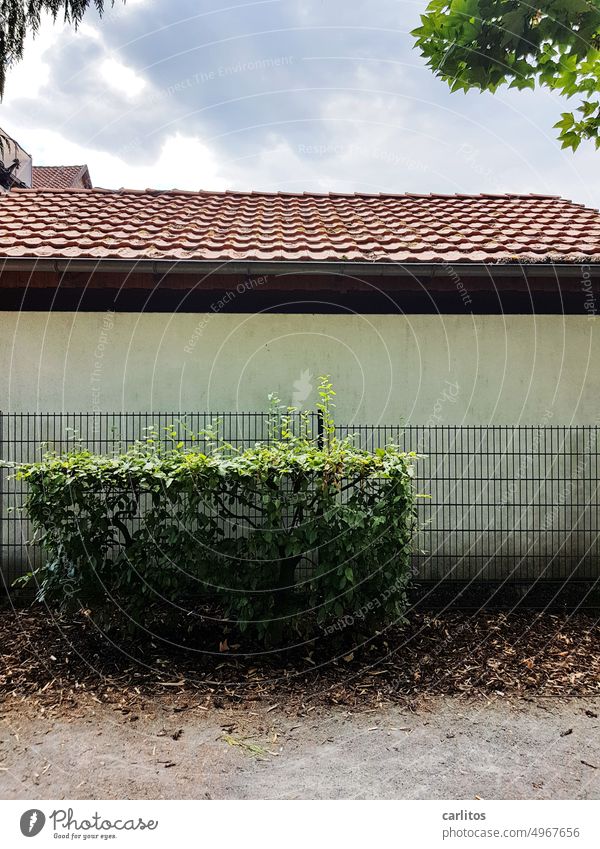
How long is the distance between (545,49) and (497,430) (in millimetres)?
3482

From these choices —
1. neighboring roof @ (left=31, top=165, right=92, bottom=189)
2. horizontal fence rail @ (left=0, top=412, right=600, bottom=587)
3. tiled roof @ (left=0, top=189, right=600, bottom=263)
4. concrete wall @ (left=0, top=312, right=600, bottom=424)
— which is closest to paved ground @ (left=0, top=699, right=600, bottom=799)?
horizontal fence rail @ (left=0, top=412, right=600, bottom=587)

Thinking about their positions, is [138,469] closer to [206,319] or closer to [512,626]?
[206,319]

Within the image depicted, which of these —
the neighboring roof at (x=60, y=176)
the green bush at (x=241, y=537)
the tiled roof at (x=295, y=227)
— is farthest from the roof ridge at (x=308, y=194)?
the neighboring roof at (x=60, y=176)

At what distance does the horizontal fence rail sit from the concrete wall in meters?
0.21

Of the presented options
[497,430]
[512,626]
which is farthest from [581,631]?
[497,430]

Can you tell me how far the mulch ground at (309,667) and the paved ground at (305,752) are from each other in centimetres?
17

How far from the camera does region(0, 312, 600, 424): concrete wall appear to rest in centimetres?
605

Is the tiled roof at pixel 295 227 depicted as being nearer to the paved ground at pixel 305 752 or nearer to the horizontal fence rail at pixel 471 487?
the horizontal fence rail at pixel 471 487

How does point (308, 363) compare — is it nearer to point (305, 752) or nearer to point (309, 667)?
point (309, 667)

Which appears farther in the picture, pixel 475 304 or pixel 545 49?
pixel 475 304

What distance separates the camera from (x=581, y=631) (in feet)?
16.5

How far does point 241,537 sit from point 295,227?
438 centimetres

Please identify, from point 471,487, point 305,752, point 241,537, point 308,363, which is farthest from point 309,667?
point 308,363

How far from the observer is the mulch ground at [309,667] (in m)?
3.93
